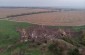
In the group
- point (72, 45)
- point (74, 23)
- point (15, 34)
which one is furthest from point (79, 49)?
point (74, 23)

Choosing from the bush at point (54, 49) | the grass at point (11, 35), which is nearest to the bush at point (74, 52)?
the bush at point (54, 49)

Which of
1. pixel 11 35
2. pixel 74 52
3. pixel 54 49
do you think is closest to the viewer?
pixel 74 52

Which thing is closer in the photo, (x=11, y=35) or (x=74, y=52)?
(x=74, y=52)

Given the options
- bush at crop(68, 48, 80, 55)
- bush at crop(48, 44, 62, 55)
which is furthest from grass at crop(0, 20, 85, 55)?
bush at crop(68, 48, 80, 55)

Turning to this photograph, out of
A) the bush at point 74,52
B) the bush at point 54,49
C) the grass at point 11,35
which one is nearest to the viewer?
the bush at point 74,52

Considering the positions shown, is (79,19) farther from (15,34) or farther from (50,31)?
(15,34)

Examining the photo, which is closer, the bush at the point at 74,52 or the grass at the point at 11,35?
the bush at the point at 74,52

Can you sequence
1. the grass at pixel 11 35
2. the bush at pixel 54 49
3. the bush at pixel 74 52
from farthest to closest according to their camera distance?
1. the grass at pixel 11 35
2. the bush at pixel 54 49
3. the bush at pixel 74 52

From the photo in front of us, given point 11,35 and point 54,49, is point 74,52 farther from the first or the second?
point 11,35

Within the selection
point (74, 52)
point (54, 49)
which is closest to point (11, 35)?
point (54, 49)

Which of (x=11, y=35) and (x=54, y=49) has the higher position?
(x=54, y=49)

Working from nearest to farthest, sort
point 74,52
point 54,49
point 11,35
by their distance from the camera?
point 74,52
point 54,49
point 11,35

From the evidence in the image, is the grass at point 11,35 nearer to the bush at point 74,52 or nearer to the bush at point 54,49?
the bush at point 54,49
